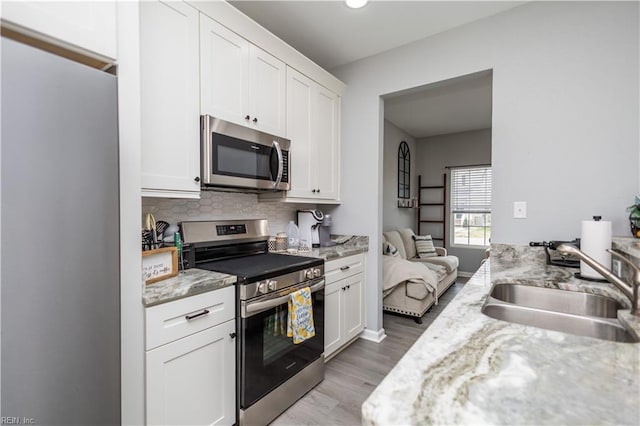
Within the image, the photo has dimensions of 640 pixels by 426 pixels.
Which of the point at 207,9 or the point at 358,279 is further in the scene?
Result: the point at 358,279

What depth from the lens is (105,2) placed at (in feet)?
3.68

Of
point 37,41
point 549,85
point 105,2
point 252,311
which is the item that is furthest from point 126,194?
point 549,85

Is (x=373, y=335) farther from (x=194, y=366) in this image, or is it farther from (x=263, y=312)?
(x=194, y=366)

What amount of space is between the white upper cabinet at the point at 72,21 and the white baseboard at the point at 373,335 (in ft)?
9.13

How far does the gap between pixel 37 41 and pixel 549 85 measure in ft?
9.00

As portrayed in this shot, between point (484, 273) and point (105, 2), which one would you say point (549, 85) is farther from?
point (105, 2)

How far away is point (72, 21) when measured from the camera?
1039 mm

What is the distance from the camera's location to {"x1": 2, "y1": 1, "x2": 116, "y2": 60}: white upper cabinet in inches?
36.7

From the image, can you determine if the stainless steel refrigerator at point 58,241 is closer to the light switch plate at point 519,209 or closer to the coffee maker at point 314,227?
the coffee maker at point 314,227

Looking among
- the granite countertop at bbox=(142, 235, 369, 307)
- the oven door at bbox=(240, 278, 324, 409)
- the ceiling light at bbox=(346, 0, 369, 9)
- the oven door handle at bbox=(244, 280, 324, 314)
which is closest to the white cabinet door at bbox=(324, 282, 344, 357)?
the oven door at bbox=(240, 278, 324, 409)

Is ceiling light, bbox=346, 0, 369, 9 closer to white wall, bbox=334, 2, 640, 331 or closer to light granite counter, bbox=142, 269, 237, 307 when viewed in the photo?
white wall, bbox=334, 2, 640, 331

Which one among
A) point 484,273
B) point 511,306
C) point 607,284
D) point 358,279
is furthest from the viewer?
point 358,279

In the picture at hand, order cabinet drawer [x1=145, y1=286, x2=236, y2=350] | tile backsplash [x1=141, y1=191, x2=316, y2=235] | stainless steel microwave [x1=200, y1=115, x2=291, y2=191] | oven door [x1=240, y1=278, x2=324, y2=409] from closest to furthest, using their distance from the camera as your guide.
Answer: cabinet drawer [x1=145, y1=286, x2=236, y2=350] < oven door [x1=240, y1=278, x2=324, y2=409] < stainless steel microwave [x1=200, y1=115, x2=291, y2=191] < tile backsplash [x1=141, y1=191, x2=316, y2=235]

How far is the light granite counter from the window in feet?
16.7
